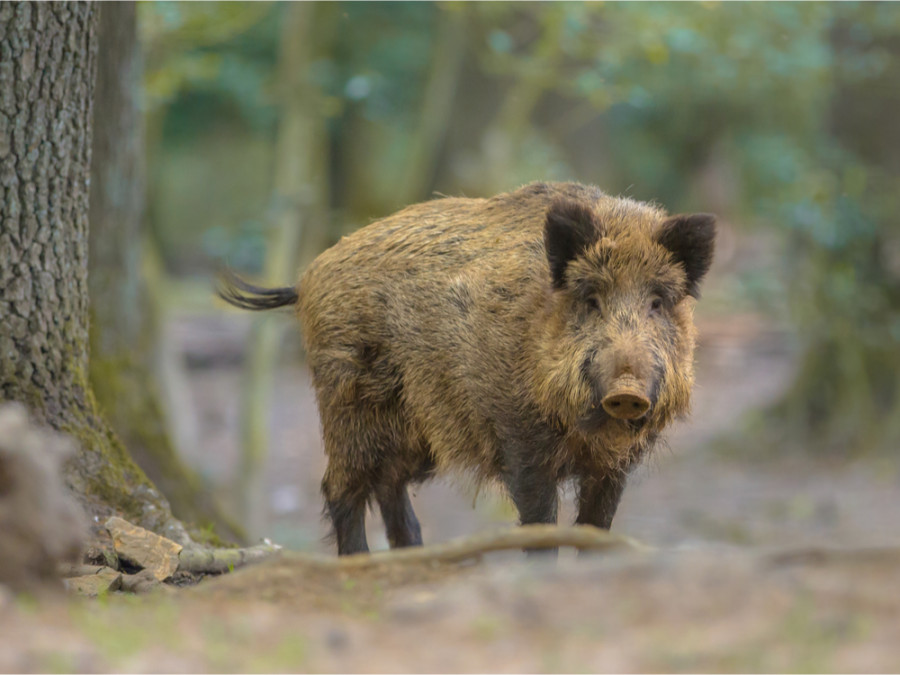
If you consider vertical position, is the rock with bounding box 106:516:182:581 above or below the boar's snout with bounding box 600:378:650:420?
below

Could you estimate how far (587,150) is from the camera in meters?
22.8

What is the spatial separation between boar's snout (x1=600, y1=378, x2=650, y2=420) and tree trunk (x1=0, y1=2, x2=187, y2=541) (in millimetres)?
2323

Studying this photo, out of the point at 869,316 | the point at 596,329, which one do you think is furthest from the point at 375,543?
the point at 596,329

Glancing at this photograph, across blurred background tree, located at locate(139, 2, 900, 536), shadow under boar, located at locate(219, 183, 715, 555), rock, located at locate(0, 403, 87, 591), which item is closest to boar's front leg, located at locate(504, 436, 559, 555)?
shadow under boar, located at locate(219, 183, 715, 555)

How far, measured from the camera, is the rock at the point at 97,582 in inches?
169

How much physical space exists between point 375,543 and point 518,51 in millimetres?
9078

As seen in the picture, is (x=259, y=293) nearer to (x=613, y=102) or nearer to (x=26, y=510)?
(x=26, y=510)

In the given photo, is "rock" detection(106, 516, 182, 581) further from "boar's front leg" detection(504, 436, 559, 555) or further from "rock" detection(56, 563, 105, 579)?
"boar's front leg" detection(504, 436, 559, 555)

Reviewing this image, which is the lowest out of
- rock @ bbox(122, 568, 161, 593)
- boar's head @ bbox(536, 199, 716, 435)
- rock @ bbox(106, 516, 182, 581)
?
rock @ bbox(122, 568, 161, 593)

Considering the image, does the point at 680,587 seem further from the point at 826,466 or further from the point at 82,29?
the point at 826,466

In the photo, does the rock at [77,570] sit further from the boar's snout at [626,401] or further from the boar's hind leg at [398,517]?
the boar's snout at [626,401]

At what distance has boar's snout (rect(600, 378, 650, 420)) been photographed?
425 cm

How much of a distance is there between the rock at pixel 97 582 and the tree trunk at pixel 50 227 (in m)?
0.68

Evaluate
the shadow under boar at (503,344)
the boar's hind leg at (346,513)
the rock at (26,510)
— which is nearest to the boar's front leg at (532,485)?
the shadow under boar at (503,344)
